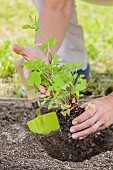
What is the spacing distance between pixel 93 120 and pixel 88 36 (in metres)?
1.79

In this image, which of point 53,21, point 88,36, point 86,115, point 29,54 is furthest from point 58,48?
point 88,36

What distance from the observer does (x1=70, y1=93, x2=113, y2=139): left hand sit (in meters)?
2.53

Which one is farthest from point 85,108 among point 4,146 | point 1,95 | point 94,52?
point 94,52

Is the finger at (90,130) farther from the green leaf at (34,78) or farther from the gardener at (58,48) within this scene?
the green leaf at (34,78)

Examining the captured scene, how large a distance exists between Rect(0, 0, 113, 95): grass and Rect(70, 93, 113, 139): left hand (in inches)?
34.7

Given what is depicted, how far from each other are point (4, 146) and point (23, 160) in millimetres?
196

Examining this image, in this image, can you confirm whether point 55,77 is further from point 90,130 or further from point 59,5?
point 59,5

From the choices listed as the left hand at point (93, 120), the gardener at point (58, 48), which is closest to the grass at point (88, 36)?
the gardener at point (58, 48)

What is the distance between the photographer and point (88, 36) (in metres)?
4.23

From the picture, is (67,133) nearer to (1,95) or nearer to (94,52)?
(1,95)

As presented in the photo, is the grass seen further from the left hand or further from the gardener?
the left hand

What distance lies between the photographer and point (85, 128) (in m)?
2.54

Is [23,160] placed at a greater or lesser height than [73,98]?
lesser

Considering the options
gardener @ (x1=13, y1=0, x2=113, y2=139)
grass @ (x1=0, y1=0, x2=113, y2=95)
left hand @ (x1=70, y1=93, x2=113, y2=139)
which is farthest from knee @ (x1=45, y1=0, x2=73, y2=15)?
grass @ (x1=0, y1=0, x2=113, y2=95)
